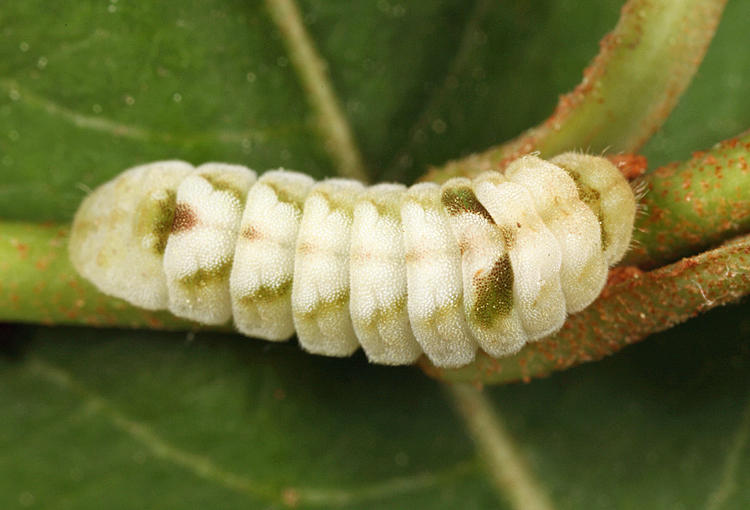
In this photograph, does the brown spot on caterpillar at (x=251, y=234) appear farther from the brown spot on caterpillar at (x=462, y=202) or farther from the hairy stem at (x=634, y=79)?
the hairy stem at (x=634, y=79)

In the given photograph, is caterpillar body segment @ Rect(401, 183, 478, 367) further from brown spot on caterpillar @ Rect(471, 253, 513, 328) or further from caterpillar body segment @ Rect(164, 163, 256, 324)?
caterpillar body segment @ Rect(164, 163, 256, 324)

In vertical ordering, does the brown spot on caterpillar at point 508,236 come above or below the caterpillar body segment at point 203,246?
above

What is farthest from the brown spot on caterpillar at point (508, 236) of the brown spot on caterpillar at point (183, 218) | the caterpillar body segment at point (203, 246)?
the brown spot on caterpillar at point (183, 218)

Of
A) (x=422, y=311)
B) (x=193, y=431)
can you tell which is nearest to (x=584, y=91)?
(x=422, y=311)

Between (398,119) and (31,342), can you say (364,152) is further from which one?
(31,342)

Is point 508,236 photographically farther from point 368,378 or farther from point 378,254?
point 368,378

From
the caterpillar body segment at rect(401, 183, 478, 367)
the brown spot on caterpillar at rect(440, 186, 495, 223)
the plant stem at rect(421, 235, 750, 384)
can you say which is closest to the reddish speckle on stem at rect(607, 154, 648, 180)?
the plant stem at rect(421, 235, 750, 384)
